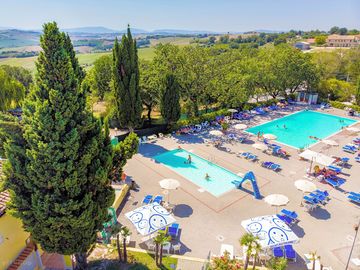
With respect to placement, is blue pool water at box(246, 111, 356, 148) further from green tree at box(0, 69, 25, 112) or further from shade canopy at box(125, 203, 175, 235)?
green tree at box(0, 69, 25, 112)

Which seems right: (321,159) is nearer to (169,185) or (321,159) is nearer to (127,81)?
(169,185)

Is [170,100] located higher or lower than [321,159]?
higher

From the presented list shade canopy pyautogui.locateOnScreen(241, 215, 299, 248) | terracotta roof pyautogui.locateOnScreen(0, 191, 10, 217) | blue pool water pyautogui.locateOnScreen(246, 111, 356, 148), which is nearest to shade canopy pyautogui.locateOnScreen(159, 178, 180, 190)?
shade canopy pyautogui.locateOnScreen(241, 215, 299, 248)

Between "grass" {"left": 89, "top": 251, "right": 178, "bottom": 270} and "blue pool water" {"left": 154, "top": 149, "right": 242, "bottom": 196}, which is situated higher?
"grass" {"left": 89, "top": 251, "right": 178, "bottom": 270}

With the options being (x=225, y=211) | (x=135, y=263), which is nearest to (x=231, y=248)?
(x=225, y=211)

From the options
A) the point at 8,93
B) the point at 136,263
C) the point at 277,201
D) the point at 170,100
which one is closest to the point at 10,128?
the point at 136,263

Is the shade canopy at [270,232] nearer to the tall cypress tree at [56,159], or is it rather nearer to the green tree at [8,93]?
the tall cypress tree at [56,159]

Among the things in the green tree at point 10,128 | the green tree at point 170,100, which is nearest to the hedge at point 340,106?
the green tree at point 170,100
